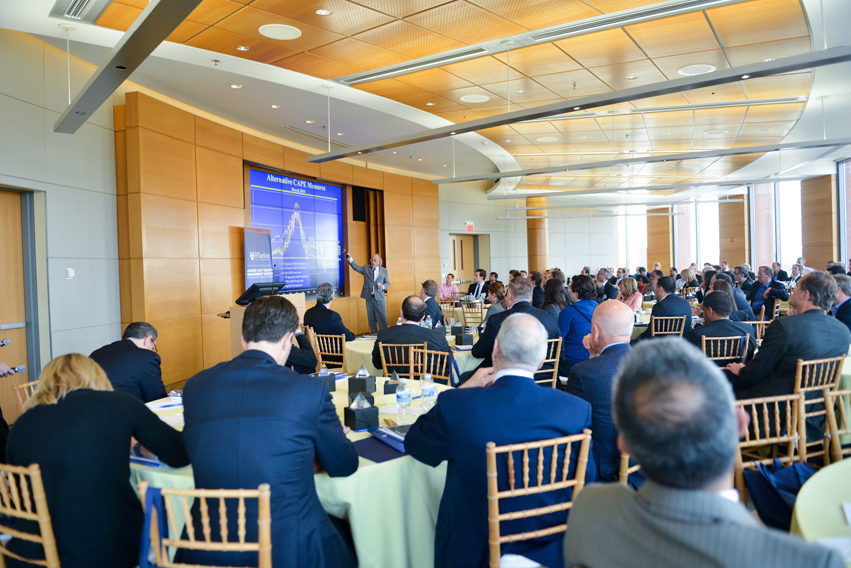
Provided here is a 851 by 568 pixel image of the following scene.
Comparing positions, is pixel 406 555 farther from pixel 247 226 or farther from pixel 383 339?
pixel 247 226

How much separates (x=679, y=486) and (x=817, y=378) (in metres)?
3.59

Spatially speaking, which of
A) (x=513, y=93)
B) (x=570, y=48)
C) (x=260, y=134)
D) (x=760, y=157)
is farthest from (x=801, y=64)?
(x=760, y=157)

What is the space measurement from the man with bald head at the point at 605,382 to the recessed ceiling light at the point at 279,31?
4480mm

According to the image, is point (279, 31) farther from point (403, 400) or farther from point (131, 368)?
point (403, 400)

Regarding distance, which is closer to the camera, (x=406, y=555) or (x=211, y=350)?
(x=406, y=555)

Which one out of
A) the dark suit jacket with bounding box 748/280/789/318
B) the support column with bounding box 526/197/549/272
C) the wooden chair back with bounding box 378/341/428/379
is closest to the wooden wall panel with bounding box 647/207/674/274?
the support column with bounding box 526/197/549/272

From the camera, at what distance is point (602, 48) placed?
6.07 m

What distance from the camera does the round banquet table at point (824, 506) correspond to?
5.14 ft

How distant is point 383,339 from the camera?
4551 mm

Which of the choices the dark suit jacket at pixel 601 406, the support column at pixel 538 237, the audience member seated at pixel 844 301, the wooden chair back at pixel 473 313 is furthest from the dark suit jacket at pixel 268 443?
the support column at pixel 538 237

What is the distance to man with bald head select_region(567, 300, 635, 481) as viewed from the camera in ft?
7.90

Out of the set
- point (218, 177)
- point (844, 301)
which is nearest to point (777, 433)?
point (844, 301)

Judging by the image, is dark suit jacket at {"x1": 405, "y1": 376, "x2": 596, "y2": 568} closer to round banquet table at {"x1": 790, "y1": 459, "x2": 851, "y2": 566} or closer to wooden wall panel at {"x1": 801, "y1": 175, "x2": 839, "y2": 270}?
round banquet table at {"x1": 790, "y1": 459, "x2": 851, "y2": 566}

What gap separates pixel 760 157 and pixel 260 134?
10850 millimetres
